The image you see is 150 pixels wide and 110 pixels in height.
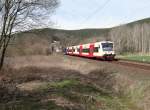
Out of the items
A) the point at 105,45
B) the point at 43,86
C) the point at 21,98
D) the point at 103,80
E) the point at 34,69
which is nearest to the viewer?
the point at 21,98

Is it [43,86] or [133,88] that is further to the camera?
[43,86]

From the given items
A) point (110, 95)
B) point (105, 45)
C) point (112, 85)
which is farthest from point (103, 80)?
point (105, 45)

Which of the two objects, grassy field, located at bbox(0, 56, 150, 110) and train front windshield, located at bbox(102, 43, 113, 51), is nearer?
grassy field, located at bbox(0, 56, 150, 110)

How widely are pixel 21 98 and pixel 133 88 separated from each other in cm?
625

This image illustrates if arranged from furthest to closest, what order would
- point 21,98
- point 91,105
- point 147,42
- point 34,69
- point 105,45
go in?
point 147,42 → point 105,45 → point 34,69 → point 21,98 → point 91,105

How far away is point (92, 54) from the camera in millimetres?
48094

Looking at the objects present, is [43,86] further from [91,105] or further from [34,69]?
[34,69]

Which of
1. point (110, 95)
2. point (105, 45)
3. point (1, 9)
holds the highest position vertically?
point (1, 9)

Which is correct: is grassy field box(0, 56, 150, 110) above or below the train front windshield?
below

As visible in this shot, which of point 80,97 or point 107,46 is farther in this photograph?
point 107,46

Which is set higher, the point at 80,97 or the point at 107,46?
the point at 107,46

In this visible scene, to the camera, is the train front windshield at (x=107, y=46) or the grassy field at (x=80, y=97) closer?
the grassy field at (x=80, y=97)

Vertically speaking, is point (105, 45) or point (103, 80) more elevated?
point (105, 45)

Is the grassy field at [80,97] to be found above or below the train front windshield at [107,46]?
below
